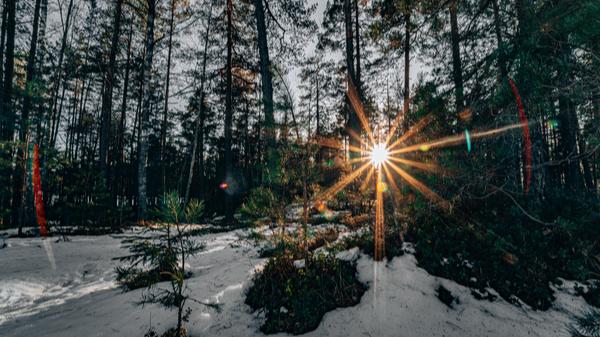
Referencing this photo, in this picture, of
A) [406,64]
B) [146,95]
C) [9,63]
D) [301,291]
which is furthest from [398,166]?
[9,63]

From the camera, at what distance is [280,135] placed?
4.43 metres

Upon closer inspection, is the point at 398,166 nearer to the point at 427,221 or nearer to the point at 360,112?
the point at 427,221

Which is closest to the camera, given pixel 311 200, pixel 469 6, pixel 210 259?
pixel 469 6

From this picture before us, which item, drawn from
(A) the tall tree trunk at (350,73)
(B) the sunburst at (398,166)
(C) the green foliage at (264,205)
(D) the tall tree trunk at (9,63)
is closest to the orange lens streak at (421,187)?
(B) the sunburst at (398,166)

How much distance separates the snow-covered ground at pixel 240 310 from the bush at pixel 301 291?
0.48 ft

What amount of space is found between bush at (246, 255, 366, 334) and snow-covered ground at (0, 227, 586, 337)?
0.15 meters

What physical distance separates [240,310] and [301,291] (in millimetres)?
920

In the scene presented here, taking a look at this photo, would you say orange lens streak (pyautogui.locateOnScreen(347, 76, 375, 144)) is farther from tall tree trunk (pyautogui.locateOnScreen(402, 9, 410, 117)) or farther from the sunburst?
the sunburst

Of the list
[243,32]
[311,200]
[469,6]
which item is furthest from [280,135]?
[243,32]

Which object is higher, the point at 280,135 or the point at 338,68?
the point at 338,68

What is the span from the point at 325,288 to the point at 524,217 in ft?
15.2

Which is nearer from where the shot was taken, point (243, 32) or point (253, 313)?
point (253, 313)

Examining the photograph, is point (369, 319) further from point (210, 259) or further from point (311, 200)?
point (210, 259)

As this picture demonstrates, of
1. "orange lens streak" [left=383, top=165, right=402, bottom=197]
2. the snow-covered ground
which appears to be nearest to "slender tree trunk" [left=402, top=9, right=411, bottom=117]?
"orange lens streak" [left=383, top=165, right=402, bottom=197]
